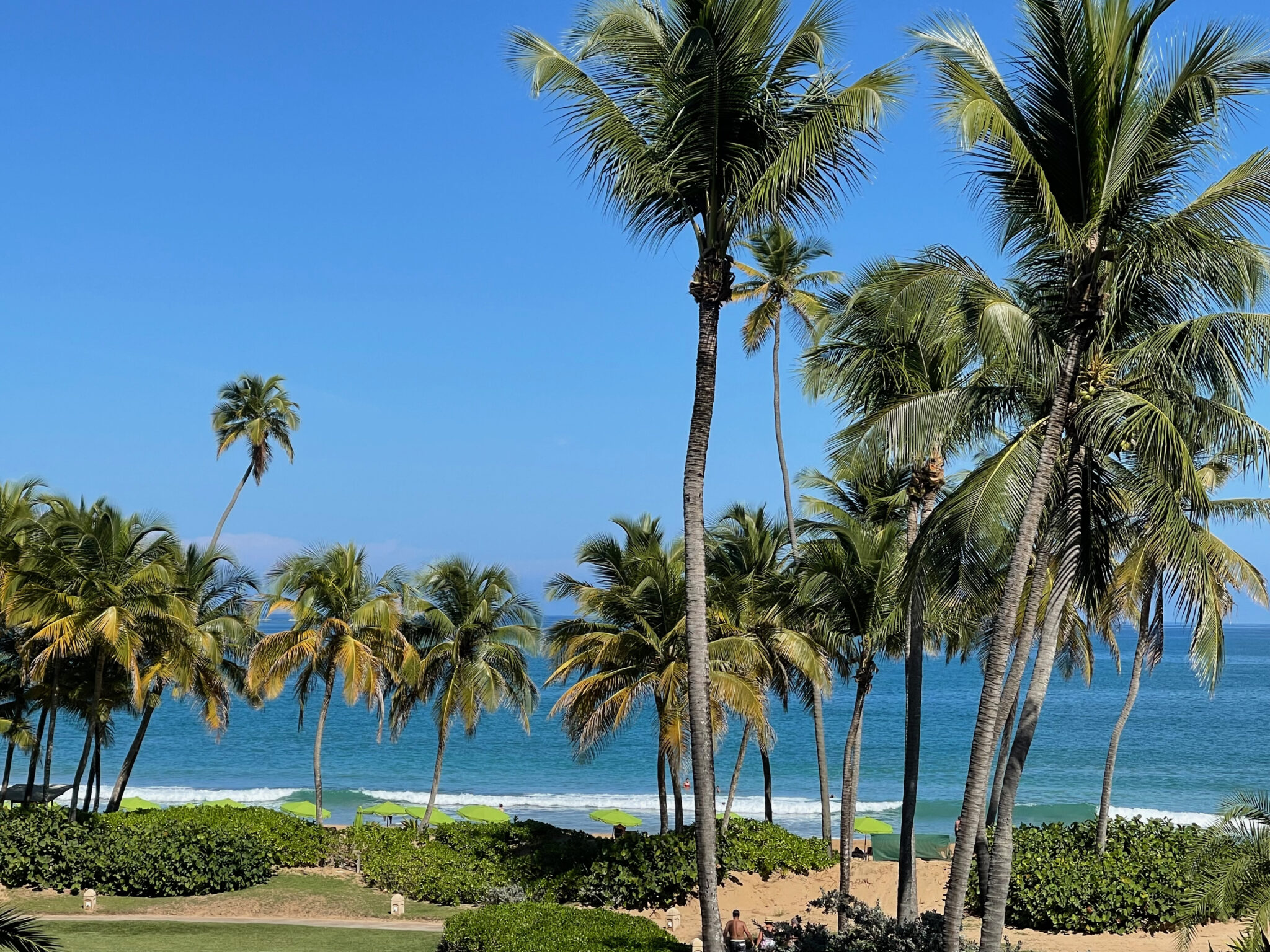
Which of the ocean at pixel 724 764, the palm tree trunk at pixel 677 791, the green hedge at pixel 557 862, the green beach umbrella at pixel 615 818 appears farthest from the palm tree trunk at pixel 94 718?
the ocean at pixel 724 764

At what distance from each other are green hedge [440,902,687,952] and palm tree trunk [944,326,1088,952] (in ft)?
16.4

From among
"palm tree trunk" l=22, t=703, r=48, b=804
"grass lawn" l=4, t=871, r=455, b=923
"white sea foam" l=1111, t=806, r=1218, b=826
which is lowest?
"white sea foam" l=1111, t=806, r=1218, b=826

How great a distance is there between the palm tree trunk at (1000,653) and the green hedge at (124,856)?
15.0m

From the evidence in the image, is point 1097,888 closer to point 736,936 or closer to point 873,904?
point 873,904

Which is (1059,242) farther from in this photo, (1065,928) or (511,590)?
(511,590)

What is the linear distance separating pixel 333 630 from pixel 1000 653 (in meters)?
19.5

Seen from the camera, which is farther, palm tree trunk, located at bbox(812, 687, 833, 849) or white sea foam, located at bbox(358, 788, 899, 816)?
white sea foam, located at bbox(358, 788, 899, 816)

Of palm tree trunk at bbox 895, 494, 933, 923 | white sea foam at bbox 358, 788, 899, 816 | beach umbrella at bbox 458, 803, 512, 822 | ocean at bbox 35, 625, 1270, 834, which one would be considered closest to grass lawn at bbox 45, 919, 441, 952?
palm tree trunk at bbox 895, 494, 933, 923

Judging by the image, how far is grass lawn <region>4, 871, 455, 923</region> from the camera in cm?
1880

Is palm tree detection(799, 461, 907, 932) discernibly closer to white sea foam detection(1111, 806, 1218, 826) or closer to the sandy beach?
the sandy beach

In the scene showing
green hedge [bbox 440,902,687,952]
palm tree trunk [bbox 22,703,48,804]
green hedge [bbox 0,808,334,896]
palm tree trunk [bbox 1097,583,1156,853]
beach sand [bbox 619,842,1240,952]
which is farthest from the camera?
palm tree trunk [bbox 22,703,48,804]

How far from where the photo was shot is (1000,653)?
10.6 m

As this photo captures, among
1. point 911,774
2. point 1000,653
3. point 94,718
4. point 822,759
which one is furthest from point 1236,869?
point 94,718

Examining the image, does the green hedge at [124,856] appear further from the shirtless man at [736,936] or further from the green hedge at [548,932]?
the shirtless man at [736,936]
